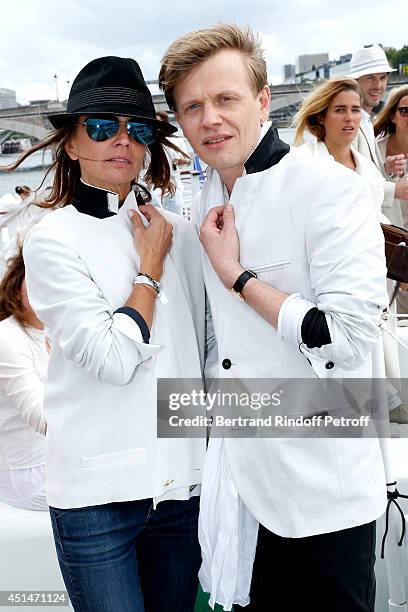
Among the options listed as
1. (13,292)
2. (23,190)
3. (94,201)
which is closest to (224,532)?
(94,201)

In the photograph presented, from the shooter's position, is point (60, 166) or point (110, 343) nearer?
point (110, 343)

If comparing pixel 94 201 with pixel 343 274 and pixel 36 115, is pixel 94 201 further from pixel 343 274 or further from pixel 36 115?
pixel 36 115

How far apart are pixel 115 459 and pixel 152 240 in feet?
1.54

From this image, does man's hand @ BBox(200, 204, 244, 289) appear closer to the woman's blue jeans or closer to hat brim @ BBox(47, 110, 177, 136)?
hat brim @ BBox(47, 110, 177, 136)

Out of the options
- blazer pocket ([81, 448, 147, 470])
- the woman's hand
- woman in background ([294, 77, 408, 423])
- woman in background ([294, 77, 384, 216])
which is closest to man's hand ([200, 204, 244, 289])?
the woman's hand

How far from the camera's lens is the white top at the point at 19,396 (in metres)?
2.12

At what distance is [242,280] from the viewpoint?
1.29 m

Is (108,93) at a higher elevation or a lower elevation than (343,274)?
higher

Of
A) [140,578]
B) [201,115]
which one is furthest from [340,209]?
[140,578]

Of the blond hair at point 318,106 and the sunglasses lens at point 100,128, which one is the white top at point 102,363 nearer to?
the sunglasses lens at point 100,128

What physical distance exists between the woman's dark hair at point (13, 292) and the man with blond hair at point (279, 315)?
1050mm

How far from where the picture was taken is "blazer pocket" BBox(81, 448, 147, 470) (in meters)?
1.37

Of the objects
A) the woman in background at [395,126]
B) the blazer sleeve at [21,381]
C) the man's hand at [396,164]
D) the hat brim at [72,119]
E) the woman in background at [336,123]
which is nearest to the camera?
the hat brim at [72,119]

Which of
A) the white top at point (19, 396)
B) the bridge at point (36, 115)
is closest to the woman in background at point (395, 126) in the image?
the bridge at point (36, 115)
